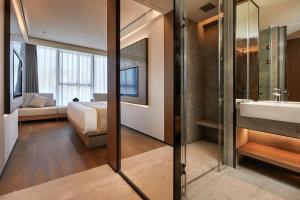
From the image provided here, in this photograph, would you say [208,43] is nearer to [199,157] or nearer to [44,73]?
[199,157]

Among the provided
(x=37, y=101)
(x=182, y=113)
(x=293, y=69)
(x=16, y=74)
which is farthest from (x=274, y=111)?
(x=37, y=101)

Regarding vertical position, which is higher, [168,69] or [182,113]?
[168,69]

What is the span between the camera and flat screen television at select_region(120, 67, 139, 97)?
223 cm

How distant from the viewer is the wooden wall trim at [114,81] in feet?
6.35

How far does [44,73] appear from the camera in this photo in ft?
18.7

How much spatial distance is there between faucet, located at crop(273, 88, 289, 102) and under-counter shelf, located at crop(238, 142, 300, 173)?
643 millimetres

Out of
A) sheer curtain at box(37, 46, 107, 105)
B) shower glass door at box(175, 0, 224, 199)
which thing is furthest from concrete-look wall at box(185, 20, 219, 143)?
sheer curtain at box(37, 46, 107, 105)

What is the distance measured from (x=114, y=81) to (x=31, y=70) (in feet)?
16.4

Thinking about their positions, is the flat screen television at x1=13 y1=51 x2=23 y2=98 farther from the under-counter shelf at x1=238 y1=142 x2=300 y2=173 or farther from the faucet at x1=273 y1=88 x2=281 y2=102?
the faucet at x1=273 y1=88 x2=281 y2=102

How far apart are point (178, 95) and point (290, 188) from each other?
5.24 ft

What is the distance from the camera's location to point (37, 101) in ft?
16.5

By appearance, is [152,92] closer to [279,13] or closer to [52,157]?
[52,157]

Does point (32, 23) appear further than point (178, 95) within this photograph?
Yes

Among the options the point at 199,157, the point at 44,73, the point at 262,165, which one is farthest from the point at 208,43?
the point at 44,73
